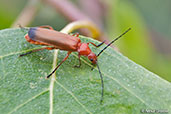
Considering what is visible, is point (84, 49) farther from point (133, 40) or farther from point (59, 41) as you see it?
point (133, 40)

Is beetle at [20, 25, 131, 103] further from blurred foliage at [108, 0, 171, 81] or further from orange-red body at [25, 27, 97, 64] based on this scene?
blurred foliage at [108, 0, 171, 81]

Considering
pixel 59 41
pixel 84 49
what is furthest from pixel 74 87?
pixel 59 41

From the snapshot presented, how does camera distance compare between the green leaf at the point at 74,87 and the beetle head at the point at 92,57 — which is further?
the beetle head at the point at 92,57

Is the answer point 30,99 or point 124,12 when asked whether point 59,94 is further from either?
point 124,12

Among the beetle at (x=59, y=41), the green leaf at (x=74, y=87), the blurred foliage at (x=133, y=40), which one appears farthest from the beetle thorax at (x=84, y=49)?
the blurred foliage at (x=133, y=40)

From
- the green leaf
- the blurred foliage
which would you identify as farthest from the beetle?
the blurred foliage

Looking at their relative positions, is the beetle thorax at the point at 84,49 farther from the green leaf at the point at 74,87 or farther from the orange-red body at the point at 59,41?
the green leaf at the point at 74,87

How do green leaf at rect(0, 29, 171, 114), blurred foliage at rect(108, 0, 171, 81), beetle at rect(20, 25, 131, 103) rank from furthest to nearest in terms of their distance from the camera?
blurred foliage at rect(108, 0, 171, 81) < beetle at rect(20, 25, 131, 103) < green leaf at rect(0, 29, 171, 114)

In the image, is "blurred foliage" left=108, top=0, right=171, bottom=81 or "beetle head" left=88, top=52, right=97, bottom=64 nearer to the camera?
"beetle head" left=88, top=52, right=97, bottom=64
